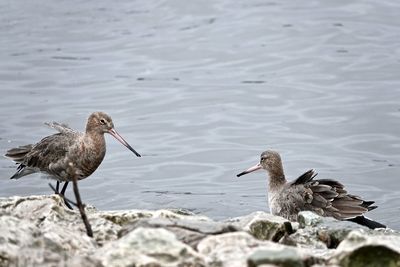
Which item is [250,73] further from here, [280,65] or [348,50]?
[348,50]

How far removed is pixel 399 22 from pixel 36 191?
36.6 ft

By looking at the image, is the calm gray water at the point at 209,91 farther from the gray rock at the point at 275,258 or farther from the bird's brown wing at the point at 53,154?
the gray rock at the point at 275,258

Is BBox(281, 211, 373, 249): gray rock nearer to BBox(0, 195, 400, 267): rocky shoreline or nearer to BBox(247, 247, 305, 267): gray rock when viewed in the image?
BBox(0, 195, 400, 267): rocky shoreline

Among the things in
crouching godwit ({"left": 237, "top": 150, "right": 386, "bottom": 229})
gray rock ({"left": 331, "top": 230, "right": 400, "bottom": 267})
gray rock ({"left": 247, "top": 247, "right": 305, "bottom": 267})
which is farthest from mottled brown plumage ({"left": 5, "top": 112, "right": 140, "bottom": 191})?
gray rock ({"left": 247, "top": 247, "right": 305, "bottom": 267})

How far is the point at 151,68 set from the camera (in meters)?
22.5

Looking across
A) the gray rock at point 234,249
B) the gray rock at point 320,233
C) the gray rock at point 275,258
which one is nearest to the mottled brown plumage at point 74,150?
the gray rock at point 320,233

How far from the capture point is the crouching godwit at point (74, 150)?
1235cm

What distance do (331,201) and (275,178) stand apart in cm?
154

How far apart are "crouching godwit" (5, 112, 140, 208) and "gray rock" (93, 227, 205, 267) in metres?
5.26

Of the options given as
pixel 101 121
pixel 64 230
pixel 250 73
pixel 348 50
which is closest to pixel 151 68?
pixel 250 73

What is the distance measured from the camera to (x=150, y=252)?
666 cm

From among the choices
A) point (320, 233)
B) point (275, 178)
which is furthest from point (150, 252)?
point (275, 178)

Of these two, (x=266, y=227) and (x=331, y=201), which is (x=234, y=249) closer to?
(x=266, y=227)

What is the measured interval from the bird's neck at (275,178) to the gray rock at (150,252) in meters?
6.72
